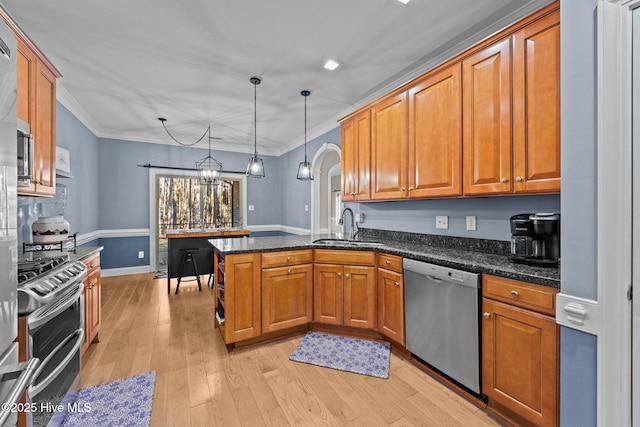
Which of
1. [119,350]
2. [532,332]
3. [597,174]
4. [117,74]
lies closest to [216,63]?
[117,74]

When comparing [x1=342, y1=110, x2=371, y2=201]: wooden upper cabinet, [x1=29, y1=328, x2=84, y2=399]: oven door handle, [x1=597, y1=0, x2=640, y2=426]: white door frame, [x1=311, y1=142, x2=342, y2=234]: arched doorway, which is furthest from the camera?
[x1=311, y1=142, x2=342, y2=234]: arched doorway

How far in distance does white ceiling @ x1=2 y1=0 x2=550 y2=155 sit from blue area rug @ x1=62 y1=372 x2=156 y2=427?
2634 millimetres

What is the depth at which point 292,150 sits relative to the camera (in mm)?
5906

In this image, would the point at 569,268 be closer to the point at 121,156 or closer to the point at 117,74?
the point at 117,74

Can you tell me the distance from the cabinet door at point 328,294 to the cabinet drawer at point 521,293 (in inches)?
51.0

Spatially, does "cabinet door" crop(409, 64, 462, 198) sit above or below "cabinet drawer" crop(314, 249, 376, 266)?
above

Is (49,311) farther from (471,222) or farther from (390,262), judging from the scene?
(471,222)

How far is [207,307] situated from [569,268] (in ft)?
11.6

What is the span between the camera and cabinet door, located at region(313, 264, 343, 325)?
8.84 feet

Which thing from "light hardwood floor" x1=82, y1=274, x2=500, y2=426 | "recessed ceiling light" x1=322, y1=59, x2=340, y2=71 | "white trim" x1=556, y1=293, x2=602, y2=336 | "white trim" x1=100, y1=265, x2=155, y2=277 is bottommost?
"light hardwood floor" x1=82, y1=274, x2=500, y2=426

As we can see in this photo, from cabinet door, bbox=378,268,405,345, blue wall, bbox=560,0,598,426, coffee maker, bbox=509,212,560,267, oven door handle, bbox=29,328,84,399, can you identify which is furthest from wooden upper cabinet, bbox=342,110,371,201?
oven door handle, bbox=29,328,84,399

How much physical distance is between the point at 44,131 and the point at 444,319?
3.24 metres

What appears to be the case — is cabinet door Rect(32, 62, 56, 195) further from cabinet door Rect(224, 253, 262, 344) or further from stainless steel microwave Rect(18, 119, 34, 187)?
cabinet door Rect(224, 253, 262, 344)

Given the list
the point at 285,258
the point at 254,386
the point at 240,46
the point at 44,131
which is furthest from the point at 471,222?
the point at 44,131
